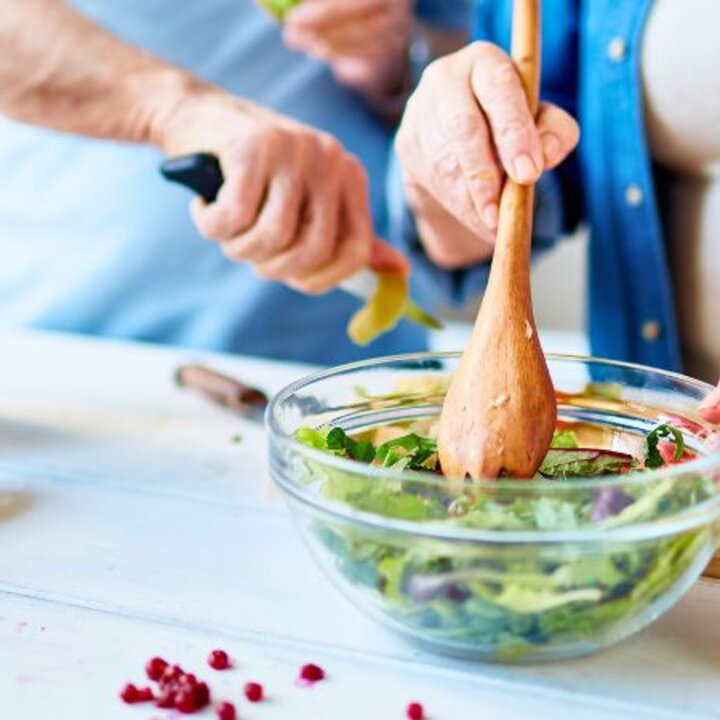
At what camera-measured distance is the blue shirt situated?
1.41 m

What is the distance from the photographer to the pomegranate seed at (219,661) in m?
0.59

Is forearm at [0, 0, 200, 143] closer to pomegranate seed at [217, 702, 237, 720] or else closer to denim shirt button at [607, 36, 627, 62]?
denim shirt button at [607, 36, 627, 62]

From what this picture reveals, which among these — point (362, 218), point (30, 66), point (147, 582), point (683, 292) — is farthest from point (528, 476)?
point (30, 66)

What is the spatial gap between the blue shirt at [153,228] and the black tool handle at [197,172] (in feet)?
1.61

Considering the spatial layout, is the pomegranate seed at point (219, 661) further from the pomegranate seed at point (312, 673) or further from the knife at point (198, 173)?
the knife at point (198, 173)

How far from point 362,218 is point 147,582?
0.40 meters

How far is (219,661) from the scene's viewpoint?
1.95 ft

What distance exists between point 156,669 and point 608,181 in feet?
2.21

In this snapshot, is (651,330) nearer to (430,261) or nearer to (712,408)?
(430,261)

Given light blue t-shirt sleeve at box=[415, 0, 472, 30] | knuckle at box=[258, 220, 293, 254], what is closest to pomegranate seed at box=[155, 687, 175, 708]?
knuckle at box=[258, 220, 293, 254]

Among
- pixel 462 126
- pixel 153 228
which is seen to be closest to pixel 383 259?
pixel 462 126

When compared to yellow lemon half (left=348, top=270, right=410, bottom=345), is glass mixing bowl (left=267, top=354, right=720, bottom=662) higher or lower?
higher

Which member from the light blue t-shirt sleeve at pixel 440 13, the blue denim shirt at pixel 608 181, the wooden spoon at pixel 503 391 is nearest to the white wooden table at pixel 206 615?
the wooden spoon at pixel 503 391

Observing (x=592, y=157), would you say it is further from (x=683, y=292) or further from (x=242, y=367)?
(x=242, y=367)
